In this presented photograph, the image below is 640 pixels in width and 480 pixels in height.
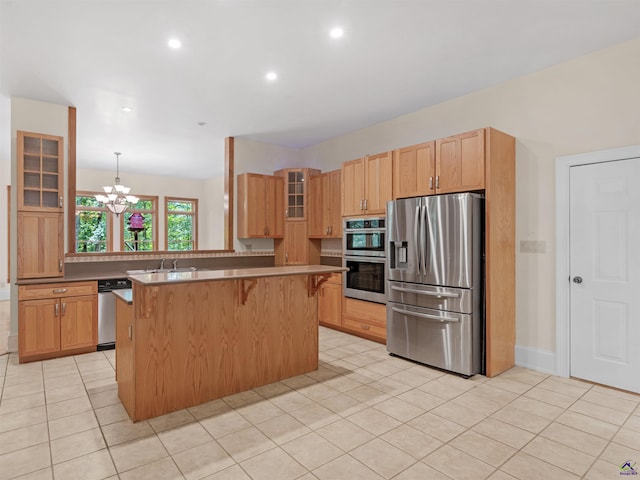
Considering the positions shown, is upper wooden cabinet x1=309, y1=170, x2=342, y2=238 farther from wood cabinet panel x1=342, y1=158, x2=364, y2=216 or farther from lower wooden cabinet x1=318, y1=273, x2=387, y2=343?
lower wooden cabinet x1=318, y1=273, x2=387, y2=343

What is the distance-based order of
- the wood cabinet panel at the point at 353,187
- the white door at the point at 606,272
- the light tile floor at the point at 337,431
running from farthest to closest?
the wood cabinet panel at the point at 353,187 < the white door at the point at 606,272 < the light tile floor at the point at 337,431

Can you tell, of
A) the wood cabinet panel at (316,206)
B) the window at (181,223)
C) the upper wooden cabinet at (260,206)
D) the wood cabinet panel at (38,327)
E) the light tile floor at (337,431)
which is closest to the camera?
the light tile floor at (337,431)

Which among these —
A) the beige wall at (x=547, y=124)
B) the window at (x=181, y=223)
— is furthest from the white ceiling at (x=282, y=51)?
the window at (x=181, y=223)

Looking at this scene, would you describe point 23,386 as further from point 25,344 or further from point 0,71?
point 0,71

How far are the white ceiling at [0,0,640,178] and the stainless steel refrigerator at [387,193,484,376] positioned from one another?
127 centimetres

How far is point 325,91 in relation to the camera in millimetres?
3992

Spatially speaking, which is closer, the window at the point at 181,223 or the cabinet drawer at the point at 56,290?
the cabinet drawer at the point at 56,290

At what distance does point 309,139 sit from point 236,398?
4.26 meters

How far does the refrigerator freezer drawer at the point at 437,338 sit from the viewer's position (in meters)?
3.35

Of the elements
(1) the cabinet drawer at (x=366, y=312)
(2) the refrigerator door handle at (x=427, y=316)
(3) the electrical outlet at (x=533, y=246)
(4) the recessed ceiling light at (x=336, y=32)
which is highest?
(4) the recessed ceiling light at (x=336, y=32)

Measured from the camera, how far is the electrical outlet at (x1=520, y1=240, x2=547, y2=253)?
348 cm

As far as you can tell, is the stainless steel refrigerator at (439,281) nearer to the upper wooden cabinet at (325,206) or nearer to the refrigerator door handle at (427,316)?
the refrigerator door handle at (427,316)

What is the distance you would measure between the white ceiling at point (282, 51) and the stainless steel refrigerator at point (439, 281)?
4.18 ft

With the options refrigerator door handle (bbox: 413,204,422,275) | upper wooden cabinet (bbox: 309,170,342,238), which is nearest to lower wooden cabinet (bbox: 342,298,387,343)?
refrigerator door handle (bbox: 413,204,422,275)
